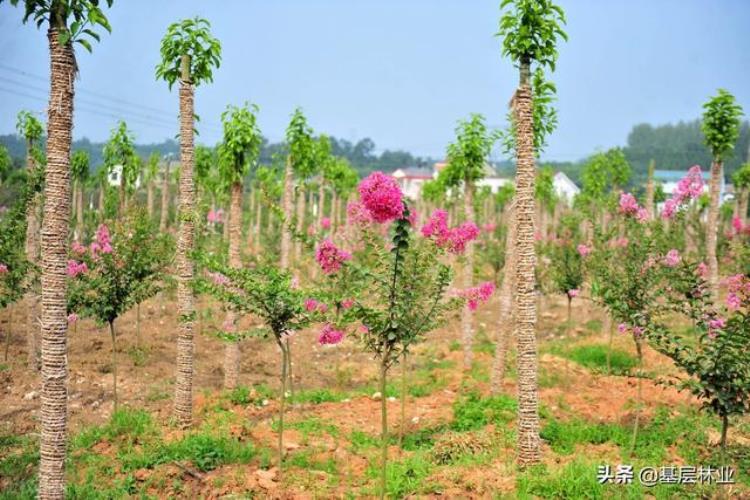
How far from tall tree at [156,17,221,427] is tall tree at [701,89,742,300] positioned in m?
11.3

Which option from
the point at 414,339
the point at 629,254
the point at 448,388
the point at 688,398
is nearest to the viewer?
the point at 414,339

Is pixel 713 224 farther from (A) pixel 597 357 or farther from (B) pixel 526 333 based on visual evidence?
(B) pixel 526 333

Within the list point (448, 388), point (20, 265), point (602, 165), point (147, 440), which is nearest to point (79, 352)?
point (20, 265)

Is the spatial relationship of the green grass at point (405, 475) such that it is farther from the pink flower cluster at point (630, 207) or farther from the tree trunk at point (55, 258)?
the pink flower cluster at point (630, 207)

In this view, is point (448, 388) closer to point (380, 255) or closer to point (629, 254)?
point (629, 254)

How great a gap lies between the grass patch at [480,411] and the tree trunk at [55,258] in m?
6.13

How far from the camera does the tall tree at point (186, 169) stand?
1010 centimetres

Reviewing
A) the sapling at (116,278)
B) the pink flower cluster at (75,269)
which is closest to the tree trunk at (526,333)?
the sapling at (116,278)

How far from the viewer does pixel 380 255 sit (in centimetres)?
706

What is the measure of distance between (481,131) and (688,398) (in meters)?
6.86

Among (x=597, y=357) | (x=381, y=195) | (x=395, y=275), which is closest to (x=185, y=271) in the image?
(x=395, y=275)

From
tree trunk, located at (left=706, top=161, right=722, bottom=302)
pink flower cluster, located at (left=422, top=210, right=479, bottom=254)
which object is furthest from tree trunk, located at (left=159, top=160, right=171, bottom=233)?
tree trunk, located at (left=706, top=161, right=722, bottom=302)

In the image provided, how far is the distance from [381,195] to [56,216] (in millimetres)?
3225

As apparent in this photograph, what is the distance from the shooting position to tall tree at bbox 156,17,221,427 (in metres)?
10.1
